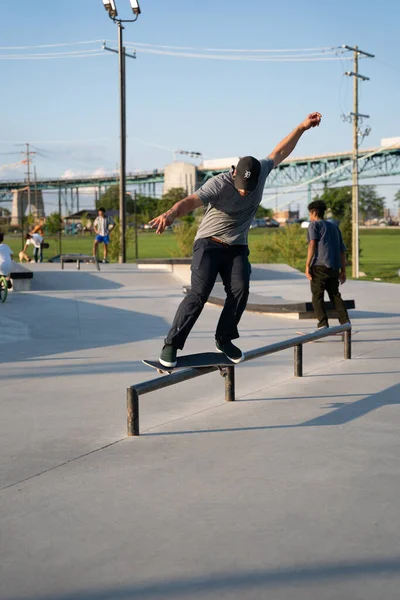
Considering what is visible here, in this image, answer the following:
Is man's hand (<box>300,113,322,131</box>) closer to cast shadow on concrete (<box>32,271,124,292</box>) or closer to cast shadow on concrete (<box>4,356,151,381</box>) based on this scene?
cast shadow on concrete (<box>4,356,151,381</box>)

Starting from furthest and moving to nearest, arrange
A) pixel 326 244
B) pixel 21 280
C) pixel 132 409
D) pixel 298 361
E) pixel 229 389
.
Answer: pixel 21 280, pixel 326 244, pixel 298 361, pixel 229 389, pixel 132 409

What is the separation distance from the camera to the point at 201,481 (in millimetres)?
4062

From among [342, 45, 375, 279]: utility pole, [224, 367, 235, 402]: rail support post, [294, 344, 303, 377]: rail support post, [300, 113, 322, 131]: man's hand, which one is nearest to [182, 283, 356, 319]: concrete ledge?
[294, 344, 303, 377]: rail support post

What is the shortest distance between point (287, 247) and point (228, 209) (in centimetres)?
2882

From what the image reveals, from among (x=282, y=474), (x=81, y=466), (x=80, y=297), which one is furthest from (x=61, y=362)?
(x=80, y=297)

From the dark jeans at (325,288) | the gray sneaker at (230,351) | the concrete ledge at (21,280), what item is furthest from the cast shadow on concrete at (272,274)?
the gray sneaker at (230,351)

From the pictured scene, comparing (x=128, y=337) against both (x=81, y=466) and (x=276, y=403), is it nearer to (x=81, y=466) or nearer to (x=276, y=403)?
(x=276, y=403)

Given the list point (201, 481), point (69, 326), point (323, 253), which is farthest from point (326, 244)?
point (201, 481)

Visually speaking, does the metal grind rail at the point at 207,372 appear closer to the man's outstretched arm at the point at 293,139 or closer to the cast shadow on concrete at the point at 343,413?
the cast shadow on concrete at the point at 343,413

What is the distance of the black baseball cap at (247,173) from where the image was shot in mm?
5102

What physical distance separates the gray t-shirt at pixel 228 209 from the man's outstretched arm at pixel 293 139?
11.3 inches

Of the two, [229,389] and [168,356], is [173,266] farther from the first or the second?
[168,356]

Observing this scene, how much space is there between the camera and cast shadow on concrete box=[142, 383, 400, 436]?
5.16 m

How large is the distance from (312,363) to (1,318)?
5748 mm
